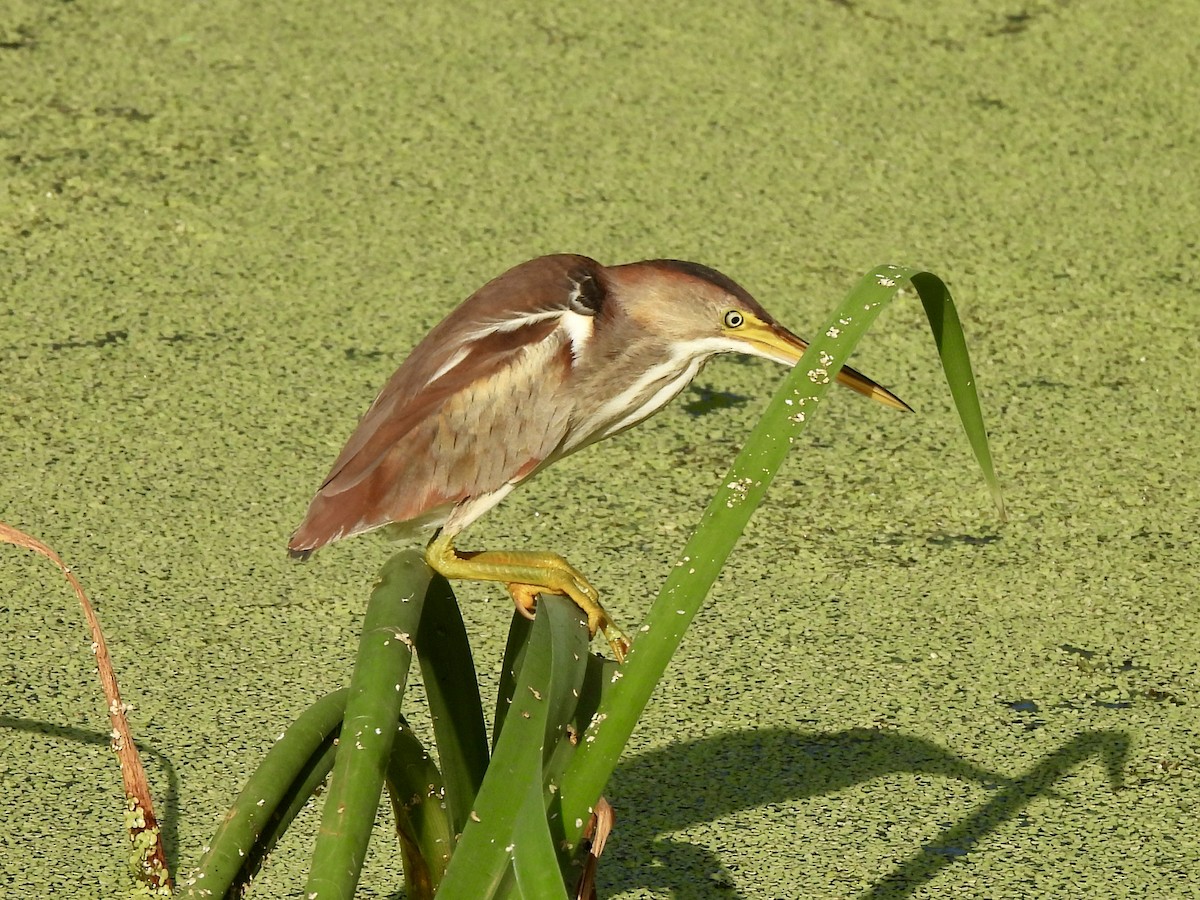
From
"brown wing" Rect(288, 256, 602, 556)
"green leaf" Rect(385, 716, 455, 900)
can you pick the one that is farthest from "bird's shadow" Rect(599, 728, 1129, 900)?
"brown wing" Rect(288, 256, 602, 556)

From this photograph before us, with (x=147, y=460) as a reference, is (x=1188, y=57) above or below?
above

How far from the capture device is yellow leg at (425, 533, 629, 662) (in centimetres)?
109

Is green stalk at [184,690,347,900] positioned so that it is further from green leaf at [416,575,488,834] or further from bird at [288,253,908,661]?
bird at [288,253,908,661]

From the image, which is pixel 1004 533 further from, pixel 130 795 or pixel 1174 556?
pixel 130 795

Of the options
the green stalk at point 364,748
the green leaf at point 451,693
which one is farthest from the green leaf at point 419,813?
the green stalk at point 364,748

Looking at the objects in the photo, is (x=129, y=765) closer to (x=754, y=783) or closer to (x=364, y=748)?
(x=364, y=748)

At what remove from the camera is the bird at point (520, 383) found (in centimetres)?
126

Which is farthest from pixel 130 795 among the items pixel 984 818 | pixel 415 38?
pixel 415 38

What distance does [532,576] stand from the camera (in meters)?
1.12

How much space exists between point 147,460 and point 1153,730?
109 cm

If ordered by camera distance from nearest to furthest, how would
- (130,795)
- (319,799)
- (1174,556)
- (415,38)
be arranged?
1. (130,795)
2. (319,799)
3. (1174,556)
4. (415,38)

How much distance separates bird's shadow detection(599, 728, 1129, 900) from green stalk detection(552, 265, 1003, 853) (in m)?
0.45

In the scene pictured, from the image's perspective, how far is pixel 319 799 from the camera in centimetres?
146

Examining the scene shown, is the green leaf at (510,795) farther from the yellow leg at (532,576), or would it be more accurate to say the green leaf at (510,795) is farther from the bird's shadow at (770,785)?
the bird's shadow at (770,785)
